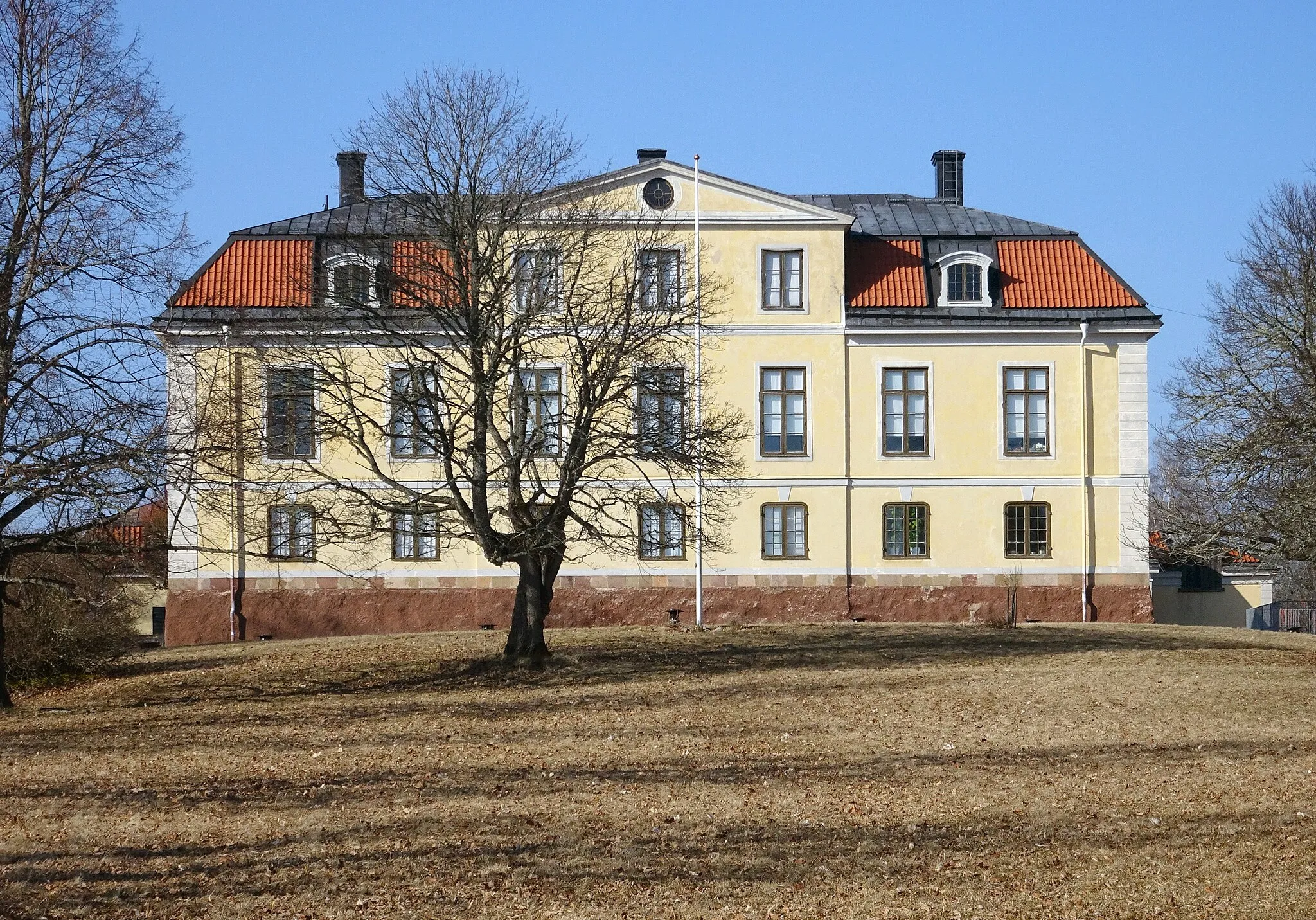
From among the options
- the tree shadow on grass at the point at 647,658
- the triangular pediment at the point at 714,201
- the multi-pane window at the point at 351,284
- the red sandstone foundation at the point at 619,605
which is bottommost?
the tree shadow on grass at the point at 647,658

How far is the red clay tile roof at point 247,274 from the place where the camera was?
33.2 meters

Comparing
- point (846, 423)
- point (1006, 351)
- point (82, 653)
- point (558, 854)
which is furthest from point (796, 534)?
point (558, 854)

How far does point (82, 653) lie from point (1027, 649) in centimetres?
1577

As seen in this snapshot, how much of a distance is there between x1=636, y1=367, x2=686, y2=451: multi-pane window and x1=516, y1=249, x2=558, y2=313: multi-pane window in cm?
176

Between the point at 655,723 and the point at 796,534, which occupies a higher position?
the point at 796,534

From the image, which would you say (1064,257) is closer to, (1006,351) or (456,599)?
(1006,351)

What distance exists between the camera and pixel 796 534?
34281 millimetres

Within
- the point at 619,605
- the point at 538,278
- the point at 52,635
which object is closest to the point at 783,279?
the point at 619,605

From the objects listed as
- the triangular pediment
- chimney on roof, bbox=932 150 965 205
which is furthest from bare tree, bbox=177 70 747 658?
chimney on roof, bbox=932 150 965 205

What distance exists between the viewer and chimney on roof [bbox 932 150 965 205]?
39000 millimetres

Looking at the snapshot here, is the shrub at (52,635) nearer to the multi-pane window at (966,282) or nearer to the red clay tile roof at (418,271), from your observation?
the red clay tile roof at (418,271)

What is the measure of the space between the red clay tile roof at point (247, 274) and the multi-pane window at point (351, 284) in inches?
431

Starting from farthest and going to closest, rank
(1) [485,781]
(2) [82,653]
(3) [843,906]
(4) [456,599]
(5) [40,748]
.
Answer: (4) [456,599]
(2) [82,653]
(5) [40,748]
(1) [485,781]
(3) [843,906]

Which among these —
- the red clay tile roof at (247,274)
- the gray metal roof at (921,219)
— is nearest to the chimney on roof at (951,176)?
the gray metal roof at (921,219)
